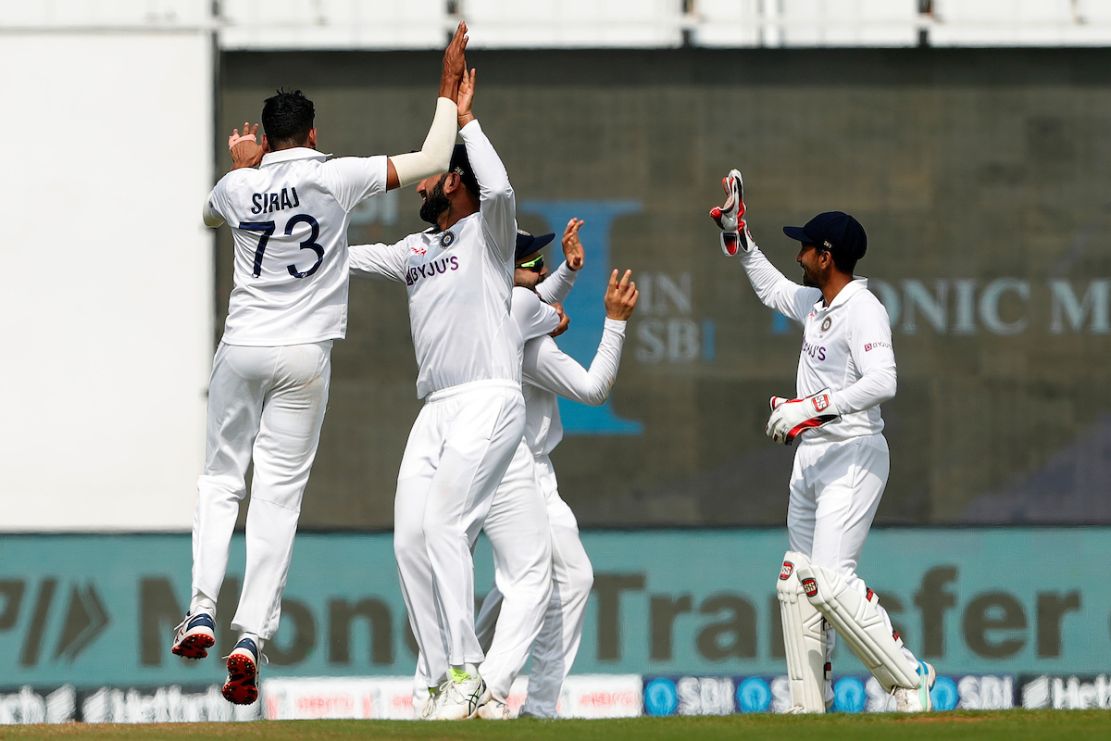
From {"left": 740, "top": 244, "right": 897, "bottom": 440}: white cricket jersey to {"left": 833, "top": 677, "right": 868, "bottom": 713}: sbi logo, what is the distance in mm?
4177

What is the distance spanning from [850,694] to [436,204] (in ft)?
18.7

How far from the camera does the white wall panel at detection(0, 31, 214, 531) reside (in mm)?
13719

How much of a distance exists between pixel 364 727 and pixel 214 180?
285 inches

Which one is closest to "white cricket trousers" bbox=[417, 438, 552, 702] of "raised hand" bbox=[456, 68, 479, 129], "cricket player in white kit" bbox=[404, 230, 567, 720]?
"cricket player in white kit" bbox=[404, 230, 567, 720]

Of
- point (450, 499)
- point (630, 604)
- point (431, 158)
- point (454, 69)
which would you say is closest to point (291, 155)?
point (431, 158)

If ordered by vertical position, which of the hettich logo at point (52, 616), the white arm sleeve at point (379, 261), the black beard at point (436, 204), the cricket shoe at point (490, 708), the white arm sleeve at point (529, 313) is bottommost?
the hettich logo at point (52, 616)

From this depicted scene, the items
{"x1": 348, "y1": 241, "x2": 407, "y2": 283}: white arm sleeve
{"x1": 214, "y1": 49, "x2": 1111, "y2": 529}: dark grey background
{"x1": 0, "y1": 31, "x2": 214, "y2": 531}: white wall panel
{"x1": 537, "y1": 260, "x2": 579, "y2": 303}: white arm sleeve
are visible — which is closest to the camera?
{"x1": 348, "y1": 241, "x2": 407, "y2": 283}: white arm sleeve

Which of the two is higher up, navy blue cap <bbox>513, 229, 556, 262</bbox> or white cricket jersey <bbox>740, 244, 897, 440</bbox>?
navy blue cap <bbox>513, 229, 556, 262</bbox>

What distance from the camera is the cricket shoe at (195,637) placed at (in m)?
6.96

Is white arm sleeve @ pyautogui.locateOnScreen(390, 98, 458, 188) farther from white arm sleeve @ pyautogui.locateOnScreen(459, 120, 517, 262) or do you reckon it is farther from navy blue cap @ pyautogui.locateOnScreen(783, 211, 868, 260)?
navy blue cap @ pyautogui.locateOnScreen(783, 211, 868, 260)

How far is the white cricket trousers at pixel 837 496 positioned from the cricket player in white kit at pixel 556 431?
3.18ft

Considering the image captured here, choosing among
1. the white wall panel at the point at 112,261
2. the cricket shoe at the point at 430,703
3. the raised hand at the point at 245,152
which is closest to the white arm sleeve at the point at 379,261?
the raised hand at the point at 245,152

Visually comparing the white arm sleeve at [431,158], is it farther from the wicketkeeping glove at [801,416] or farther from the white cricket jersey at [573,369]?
the wicketkeeping glove at [801,416]

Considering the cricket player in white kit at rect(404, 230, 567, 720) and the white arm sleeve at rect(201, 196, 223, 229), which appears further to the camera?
the cricket player in white kit at rect(404, 230, 567, 720)
